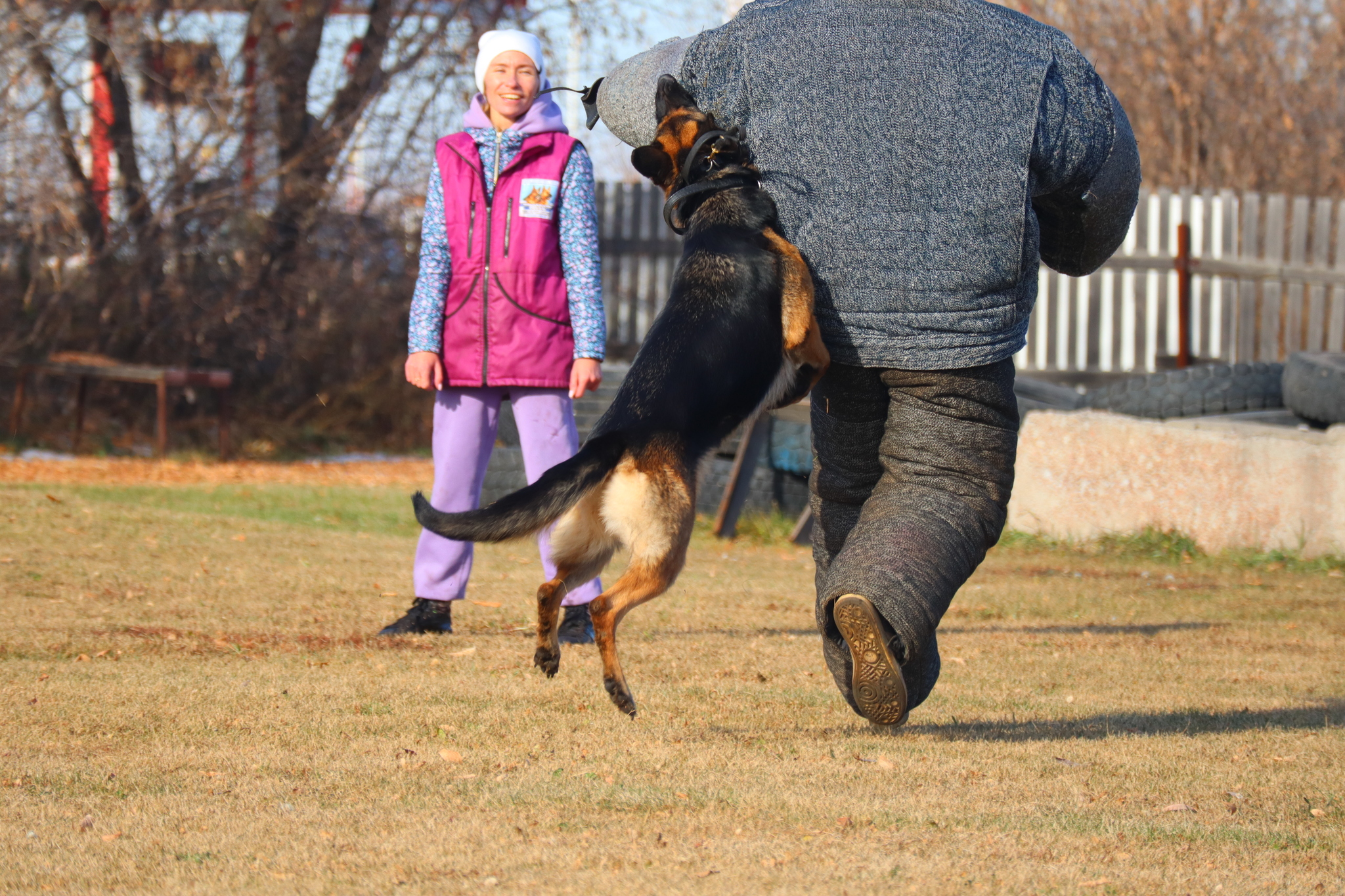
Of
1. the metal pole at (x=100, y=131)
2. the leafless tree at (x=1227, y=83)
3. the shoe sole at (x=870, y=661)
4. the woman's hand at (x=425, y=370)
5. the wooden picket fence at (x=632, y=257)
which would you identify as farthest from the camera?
the leafless tree at (x=1227, y=83)

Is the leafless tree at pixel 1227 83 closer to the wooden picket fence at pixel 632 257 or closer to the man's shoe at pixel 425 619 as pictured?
the wooden picket fence at pixel 632 257

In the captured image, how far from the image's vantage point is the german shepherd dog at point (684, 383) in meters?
3.23

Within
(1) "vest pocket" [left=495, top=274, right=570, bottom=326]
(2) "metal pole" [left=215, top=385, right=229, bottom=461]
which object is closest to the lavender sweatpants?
(1) "vest pocket" [left=495, top=274, right=570, bottom=326]

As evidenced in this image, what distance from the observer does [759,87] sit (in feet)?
11.0

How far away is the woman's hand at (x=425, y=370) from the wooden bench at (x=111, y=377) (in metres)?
7.45

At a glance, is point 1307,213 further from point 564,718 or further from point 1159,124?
point 564,718

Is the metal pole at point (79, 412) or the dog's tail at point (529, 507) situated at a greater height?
the dog's tail at point (529, 507)

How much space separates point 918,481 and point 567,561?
3.05ft

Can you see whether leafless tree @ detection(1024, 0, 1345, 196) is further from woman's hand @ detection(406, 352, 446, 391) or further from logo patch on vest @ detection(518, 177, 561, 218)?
woman's hand @ detection(406, 352, 446, 391)

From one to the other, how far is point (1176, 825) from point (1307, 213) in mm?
11531

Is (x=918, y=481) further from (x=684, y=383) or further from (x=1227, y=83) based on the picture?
(x=1227, y=83)

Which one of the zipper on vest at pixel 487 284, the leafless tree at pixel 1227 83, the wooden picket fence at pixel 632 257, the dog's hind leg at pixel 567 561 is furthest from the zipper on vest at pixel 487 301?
the leafless tree at pixel 1227 83

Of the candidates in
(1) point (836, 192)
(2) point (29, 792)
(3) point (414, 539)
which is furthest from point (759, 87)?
(3) point (414, 539)

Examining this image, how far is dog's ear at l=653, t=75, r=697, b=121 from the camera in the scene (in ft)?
11.2
